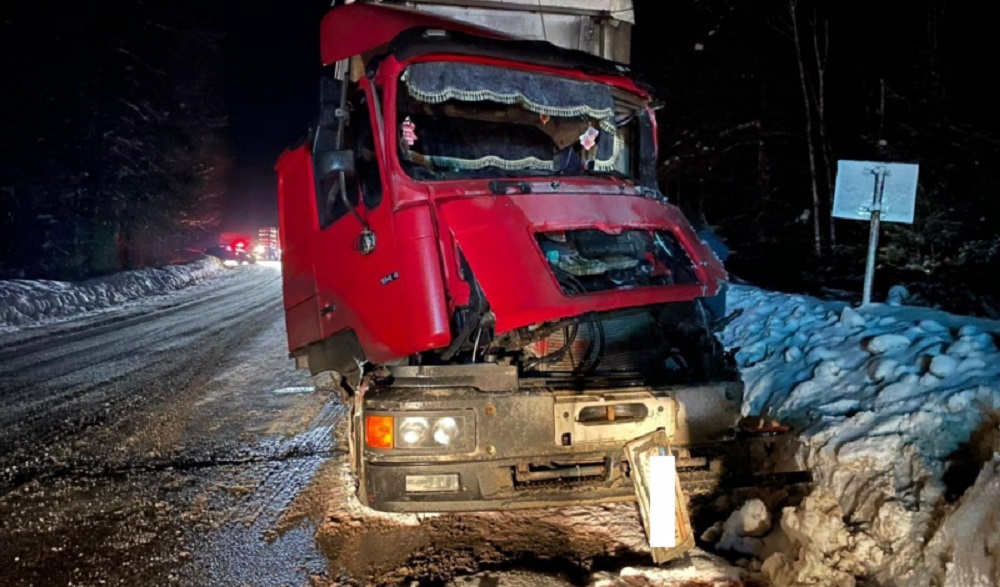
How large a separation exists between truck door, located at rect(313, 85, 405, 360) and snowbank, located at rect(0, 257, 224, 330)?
11.7 meters

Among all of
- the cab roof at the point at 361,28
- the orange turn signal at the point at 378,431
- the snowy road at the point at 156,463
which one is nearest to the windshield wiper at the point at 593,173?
the cab roof at the point at 361,28

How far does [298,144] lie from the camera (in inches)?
201

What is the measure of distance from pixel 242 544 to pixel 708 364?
297 centimetres

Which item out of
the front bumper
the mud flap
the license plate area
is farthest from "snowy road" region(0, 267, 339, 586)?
the mud flap

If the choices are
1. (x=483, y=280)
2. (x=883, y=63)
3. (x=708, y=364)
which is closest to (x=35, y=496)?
(x=483, y=280)

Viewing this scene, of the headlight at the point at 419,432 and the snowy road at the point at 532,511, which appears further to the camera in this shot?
the headlight at the point at 419,432

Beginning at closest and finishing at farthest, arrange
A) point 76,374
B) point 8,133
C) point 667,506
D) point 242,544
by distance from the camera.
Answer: point 667,506, point 242,544, point 76,374, point 8,133

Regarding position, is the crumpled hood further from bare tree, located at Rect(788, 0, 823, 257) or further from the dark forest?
bare tree, located at Rect(788, 0, 823, 257)

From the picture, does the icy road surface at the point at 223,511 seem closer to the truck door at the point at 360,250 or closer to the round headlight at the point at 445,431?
the round headlight at the point at 445,431

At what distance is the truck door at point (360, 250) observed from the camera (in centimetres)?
361

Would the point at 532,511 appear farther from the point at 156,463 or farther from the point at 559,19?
the point at 559,19

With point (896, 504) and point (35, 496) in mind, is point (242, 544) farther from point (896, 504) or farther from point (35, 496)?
point (896, 504)

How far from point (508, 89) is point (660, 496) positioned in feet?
8.78

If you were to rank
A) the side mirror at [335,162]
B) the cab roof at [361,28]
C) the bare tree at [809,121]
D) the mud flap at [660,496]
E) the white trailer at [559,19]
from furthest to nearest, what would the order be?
1. the bare tree at [809,121]
2. the white trailer at [559,19]
3. the cab roof at [361,28]
4. the side mirror at [335,162]
5. the mud flap at [660,496]
